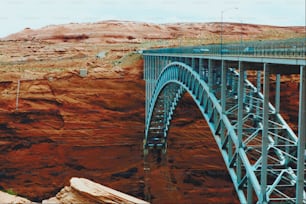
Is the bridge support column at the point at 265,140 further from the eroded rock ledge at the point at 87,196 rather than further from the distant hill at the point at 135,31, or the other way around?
the distant hill at the point at 135,31

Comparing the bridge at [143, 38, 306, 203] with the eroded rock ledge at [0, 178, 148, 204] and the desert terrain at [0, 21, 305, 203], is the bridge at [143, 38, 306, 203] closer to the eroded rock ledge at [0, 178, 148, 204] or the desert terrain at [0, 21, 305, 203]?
the desert terrain at [0, 21, 305, 203]

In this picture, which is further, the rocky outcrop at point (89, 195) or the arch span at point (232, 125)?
the rocky outcrop at point (89, 195)

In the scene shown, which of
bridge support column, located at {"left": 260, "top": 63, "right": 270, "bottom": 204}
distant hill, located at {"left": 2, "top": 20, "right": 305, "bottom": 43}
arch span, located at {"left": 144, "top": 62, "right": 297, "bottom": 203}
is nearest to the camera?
bridge support column, located at {"left": 260, "top": 63, "right": 270, "bottom": 204}

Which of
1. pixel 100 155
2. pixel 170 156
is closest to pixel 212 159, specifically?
pixel 170 156

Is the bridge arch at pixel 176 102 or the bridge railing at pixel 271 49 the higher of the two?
the bridge railing at pixel 271 49

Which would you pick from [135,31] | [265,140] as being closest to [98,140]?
[265,140]

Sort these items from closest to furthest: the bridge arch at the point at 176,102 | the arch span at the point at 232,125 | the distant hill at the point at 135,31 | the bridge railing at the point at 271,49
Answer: the bridge railing at the point at 271,49
the arch span at the point at 232,125
the bridge arch at the point at 176,102
the distant hill at the point at 135,31

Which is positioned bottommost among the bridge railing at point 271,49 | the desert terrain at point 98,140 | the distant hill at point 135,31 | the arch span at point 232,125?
the desert terrain at point 98,140

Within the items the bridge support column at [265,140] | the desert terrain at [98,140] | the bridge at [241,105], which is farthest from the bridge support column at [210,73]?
the desert terrain at [98,140]

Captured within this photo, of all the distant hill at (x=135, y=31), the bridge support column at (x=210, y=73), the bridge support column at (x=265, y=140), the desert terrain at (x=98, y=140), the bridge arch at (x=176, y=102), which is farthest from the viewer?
the distant hill at (x=135, y=31)

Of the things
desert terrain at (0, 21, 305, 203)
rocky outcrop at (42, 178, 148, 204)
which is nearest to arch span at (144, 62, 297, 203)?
desert terrain at (0, 21, 305, 203)
